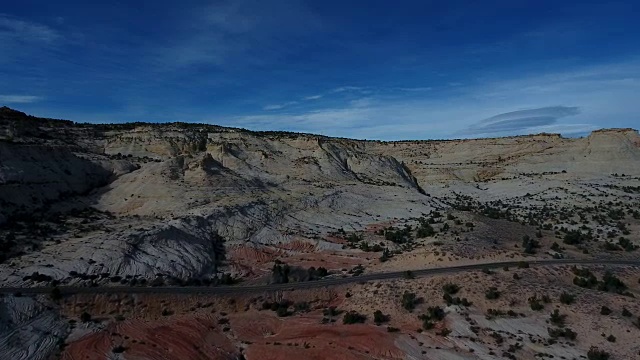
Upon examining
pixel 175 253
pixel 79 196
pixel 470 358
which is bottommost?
pixel 470 358

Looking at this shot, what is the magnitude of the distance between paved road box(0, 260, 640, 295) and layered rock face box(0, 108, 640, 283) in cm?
195

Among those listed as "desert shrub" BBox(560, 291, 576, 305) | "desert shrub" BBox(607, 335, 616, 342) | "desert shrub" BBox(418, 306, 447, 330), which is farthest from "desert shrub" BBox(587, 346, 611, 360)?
"desert shrub" BBox(418, 306, 447, 330)

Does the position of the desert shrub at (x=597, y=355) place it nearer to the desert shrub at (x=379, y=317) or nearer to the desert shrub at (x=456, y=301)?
the desert shrub at (x=456, y=301)

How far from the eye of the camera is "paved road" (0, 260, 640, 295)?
2708 centimetres

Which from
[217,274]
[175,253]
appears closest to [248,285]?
[217,274]

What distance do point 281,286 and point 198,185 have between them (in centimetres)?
2117

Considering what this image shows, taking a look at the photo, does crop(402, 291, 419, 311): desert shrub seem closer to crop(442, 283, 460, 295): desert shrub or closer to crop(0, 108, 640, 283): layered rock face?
crop(442, 283, 460, 295): desert shrub

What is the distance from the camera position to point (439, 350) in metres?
24.8

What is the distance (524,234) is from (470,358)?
2303 cm

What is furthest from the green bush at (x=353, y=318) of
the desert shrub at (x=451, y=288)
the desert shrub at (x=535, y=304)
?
the desert shrub at (x=535, y=304)

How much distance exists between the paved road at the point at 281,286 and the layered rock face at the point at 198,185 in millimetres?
1948

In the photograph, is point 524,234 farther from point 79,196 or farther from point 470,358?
point 79,196

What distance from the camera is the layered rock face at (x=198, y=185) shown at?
34.5m

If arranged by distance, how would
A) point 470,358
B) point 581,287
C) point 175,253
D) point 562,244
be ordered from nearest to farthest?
point 470,358, point 581,287, point 175,253, point 562,244
